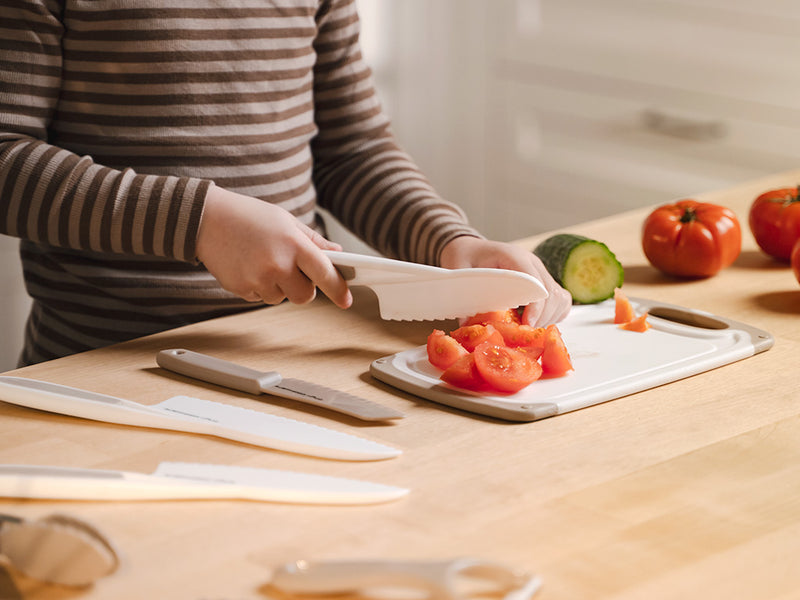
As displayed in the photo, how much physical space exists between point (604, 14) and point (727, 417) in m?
1.98

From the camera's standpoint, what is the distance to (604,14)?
A: 265 centimetres

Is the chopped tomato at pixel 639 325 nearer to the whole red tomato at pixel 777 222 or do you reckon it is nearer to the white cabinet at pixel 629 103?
the whole red tomato at pixel 777 222

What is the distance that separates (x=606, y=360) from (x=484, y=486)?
285 millimetres

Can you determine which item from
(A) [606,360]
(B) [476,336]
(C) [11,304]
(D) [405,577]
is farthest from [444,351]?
(C) [11,304]

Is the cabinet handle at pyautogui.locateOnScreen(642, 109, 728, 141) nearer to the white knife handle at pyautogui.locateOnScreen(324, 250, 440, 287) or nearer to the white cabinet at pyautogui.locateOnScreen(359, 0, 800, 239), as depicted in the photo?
the white cabinet at pyautogui.locateOnScreen(359, 0, 800, 239)

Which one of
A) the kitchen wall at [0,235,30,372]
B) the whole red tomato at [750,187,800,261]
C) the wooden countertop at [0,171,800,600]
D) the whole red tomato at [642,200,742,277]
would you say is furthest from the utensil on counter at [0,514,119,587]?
the kitchen wall at [0,235,30,372]

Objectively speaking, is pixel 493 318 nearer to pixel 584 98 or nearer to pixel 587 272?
pixel 587 272

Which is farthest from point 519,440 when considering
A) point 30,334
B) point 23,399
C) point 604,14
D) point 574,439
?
point 604,14

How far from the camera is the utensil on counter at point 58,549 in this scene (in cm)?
59

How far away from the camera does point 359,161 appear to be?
141cm

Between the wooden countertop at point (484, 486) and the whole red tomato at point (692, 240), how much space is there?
0.19 m

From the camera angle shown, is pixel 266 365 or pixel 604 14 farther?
pixel 604 14

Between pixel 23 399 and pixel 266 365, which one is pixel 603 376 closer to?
pixel 266 365

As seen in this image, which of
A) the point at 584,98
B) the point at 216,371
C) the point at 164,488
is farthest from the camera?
the point at 584,98
